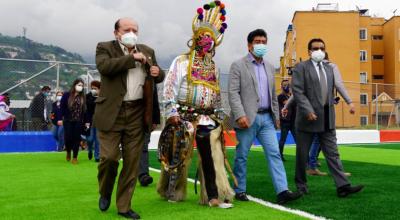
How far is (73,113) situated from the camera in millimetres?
10656

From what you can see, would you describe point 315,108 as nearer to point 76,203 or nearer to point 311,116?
point 311,116

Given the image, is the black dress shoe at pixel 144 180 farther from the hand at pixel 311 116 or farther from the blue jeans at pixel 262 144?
the hand at pixel 311 116

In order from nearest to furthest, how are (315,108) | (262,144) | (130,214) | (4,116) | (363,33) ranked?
(130,214), (262,144), (315,108), (4,116), (363,33)

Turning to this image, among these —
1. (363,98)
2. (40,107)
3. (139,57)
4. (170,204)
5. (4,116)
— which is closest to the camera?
(139,57)

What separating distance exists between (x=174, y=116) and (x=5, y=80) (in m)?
10.8

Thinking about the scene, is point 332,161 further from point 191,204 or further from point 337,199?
point 191,204

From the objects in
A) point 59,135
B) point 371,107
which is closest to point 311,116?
point 59,135

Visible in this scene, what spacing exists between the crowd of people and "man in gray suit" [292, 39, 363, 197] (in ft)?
0.04

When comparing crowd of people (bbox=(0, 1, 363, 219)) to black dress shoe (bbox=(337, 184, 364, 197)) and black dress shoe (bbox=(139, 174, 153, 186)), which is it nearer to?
black dress shoe (bbox=(337, 184, 364, 197))

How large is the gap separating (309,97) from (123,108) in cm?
252

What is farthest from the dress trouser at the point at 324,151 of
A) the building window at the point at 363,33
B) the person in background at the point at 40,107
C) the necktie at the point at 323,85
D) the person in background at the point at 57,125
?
the building window at the point at 363,33

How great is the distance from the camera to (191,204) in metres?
5.43

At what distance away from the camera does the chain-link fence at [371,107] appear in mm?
21781

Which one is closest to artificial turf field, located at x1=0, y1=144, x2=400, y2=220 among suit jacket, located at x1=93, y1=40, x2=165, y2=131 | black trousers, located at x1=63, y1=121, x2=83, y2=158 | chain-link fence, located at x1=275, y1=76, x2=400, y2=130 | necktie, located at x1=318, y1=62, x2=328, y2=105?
suit jacket, located at x1=93, y1=40, x2=165, y2=131
